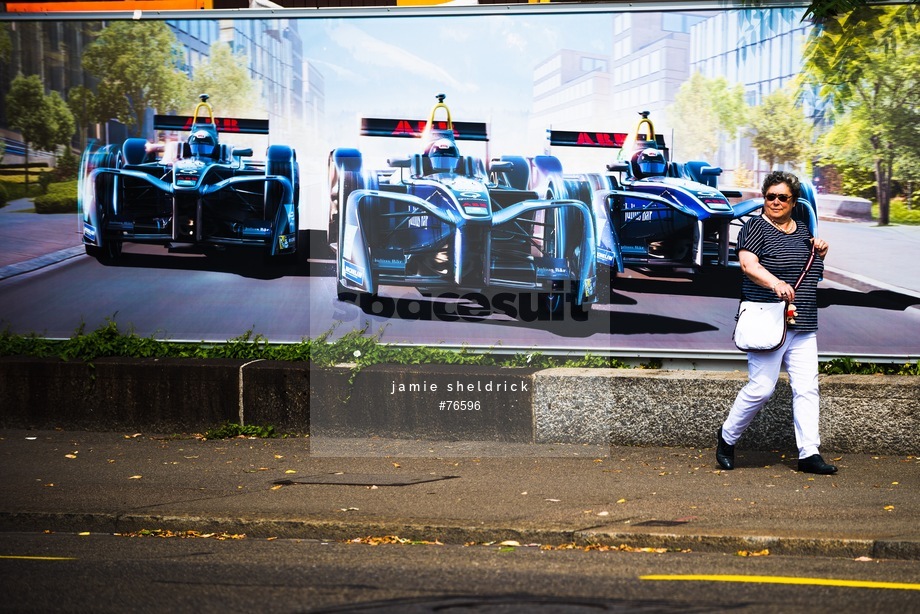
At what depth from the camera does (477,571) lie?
5.12 metres

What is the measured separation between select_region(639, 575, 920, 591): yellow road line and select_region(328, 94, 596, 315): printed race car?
13.2ft

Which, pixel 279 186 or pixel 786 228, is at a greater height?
pixel 279 186

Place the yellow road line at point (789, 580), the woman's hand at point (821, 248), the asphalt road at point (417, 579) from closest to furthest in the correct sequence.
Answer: the asphalt road at point (417, 579)
the yellow road line at point (789, 580)
the woman's hand at point (821, 248)

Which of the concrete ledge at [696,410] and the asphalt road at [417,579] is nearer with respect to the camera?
the asphalt road at [417,579]

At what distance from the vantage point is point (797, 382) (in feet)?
22.9

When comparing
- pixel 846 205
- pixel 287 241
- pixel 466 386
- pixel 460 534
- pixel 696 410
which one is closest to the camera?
pixel 460 534

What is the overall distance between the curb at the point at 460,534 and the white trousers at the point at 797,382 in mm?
1593

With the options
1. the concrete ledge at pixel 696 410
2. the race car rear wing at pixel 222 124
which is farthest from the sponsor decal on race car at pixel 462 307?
the race car rear wing at pixel 222 124

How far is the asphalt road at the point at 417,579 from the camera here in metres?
4.57

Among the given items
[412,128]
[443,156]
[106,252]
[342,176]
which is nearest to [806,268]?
[443,156]

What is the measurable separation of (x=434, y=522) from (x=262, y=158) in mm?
4462

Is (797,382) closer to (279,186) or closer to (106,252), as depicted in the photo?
(279,186)

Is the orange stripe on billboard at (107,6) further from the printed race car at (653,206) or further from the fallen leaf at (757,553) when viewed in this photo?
the fallen leaf at (757,553)

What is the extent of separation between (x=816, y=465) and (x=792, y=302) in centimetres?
112
